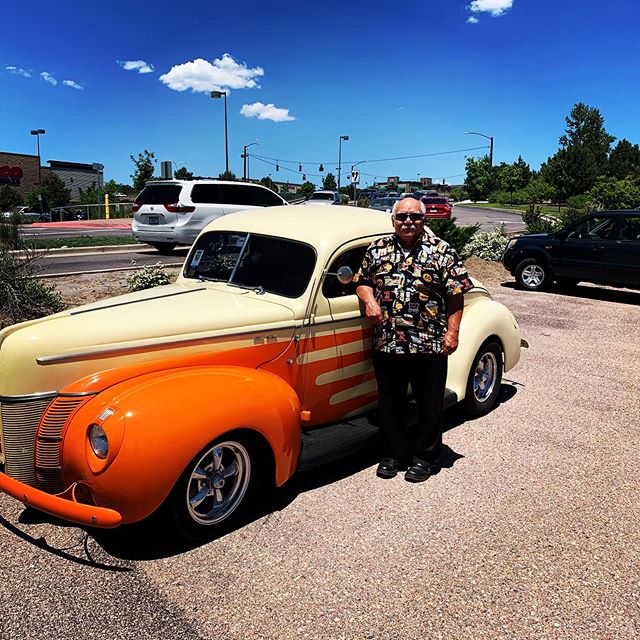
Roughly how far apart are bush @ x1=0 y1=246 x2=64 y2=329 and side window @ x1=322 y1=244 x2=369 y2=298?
174 inches

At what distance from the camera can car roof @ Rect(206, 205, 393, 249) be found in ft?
13.2

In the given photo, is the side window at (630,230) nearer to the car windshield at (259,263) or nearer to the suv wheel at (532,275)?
the suv wheel at (532,275)

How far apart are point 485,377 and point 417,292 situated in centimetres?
192

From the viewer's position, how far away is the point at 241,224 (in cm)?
438

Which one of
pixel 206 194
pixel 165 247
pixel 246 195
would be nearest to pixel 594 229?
pixel 246 195

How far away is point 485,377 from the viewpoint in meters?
5.29

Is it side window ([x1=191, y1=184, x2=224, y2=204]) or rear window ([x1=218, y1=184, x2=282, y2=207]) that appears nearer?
side window ([x1=191, y1=184, x2=224, y2=204])

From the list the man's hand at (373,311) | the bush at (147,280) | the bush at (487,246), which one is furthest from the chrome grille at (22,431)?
the bush at (487,246)

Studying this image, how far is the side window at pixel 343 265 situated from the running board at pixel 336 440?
3.07ft

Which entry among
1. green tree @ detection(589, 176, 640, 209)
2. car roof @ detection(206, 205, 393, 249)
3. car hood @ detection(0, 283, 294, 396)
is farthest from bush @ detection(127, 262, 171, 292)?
green tree @ detection(589, 176, 640, 209)

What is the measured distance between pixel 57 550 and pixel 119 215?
38.4 m

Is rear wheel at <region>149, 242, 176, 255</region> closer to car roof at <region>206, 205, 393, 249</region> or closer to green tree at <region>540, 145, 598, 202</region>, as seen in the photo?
car roof at <region>206, 205, 393, 249</region>

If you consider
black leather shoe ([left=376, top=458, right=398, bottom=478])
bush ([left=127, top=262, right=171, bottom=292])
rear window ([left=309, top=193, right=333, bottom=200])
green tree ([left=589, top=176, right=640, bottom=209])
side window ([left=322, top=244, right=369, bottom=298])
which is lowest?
black leather shoe ([left=376, top=458, right=398, bottom=478])

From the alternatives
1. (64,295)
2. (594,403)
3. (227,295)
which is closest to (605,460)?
(594,403)
